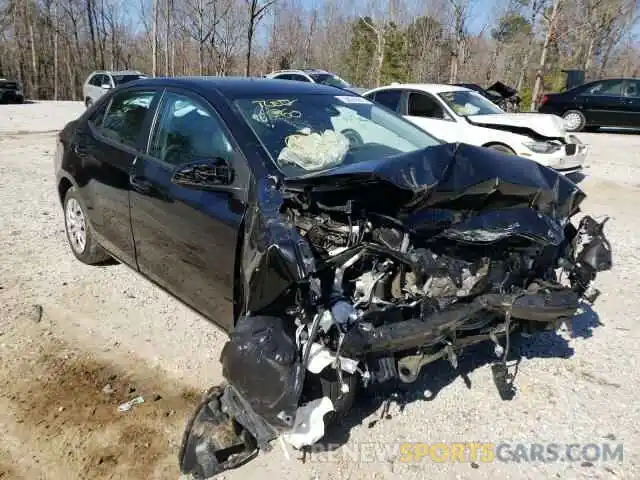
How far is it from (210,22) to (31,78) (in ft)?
71.3

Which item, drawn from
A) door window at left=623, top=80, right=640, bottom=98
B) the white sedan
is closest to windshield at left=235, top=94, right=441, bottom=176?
the white sedan

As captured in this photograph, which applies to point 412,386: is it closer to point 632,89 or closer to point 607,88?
point 607,88

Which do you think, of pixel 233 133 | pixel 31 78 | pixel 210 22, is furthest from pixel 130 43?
pixel 233 133

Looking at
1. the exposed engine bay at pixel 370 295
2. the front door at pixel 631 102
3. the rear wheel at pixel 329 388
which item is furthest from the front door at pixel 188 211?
the front door at pixel 631 102

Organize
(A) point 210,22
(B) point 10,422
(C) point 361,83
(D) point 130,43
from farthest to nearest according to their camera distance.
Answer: (D) point 130,43 → (C) point 361,83 → (A) point 210,22 → (B) point 10,422

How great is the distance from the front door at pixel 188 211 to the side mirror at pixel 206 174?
33mm

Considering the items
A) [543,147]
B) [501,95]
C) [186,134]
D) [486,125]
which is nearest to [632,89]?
[501,95]

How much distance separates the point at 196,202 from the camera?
116 inches

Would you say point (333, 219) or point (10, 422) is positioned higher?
point (333, 219)

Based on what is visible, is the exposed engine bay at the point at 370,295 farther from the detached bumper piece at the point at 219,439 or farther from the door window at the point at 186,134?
the door window at the point at 186,134

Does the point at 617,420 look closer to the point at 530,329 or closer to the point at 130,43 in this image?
the point at 530,329

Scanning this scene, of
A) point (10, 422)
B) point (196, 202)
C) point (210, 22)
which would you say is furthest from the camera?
point (210, 22)

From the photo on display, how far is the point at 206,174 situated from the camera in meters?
2.77

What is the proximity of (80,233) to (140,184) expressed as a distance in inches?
64.1
